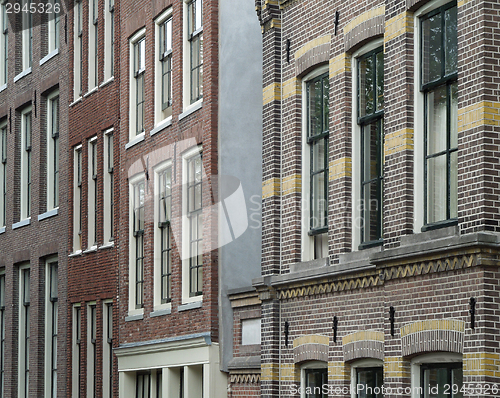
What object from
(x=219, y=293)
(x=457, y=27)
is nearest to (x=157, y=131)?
(x=219, y=293)

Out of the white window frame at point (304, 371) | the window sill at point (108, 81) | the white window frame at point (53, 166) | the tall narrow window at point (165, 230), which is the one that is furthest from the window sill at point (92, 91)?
the white window frame at point (304, 371)

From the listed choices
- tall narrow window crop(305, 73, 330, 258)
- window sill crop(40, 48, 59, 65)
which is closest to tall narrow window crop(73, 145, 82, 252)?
window sill crop(40, 48, 59, 65)

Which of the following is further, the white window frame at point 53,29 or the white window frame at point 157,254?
the white window frame at point 53,29

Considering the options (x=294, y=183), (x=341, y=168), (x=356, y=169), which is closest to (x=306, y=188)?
(x=294, y=183)

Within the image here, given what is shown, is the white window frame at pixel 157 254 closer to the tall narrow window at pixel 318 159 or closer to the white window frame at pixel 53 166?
the tall narrow window at pixel 318 159

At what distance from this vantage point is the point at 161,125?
65.9 ft

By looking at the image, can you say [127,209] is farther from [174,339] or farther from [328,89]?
[328,89]

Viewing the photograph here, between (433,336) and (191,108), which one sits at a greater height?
(191,108)

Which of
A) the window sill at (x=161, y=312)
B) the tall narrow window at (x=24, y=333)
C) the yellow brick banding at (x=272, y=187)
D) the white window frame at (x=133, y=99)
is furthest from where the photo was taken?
the tall narrow window at (x=24, y=333)

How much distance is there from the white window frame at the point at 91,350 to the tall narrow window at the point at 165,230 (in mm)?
3972

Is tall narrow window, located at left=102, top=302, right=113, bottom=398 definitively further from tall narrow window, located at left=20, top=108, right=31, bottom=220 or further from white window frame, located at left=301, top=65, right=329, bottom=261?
white window frame, located at left=301, top=65, right=329, bottom=261

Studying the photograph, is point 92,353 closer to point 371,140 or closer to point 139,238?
point 139,238

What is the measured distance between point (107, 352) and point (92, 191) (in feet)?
12.2

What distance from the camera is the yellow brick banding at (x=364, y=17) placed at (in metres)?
13.2
